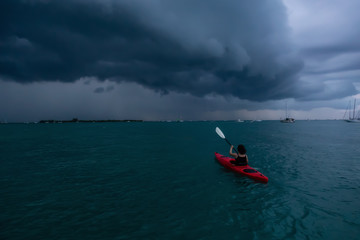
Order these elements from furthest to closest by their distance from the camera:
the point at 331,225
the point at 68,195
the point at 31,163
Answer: the point at 31,163 → the point at 68,195 → the point at 331,225

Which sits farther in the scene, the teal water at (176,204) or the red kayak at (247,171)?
the red kayak at (247,171)

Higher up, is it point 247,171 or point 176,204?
point 247,171

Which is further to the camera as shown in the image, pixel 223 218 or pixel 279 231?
pixel 223 218

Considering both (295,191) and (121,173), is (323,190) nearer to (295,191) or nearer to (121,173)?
(295,191)

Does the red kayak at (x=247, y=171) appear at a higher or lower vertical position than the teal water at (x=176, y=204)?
higher

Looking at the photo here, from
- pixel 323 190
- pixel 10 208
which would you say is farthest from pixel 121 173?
pixel 323 190

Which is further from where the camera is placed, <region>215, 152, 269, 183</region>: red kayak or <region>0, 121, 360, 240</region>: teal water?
<region>215, 152, 269, 183</region>: red kayak

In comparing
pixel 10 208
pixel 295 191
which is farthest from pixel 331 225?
pixel 10 208

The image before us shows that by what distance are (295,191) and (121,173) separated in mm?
14025

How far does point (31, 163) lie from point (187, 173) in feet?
58.5

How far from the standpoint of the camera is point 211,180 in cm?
1368

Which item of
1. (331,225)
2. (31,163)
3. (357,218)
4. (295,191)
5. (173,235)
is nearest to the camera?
(173,235)

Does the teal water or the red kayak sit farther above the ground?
the red kayak

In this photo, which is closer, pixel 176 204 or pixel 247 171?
pixel 176 204
